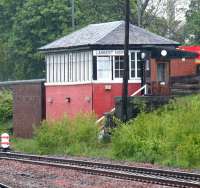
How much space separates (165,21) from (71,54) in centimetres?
3631

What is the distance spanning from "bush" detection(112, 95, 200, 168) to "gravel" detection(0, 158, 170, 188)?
3.87 meters

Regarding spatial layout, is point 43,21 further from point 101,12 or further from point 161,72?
point 161,72

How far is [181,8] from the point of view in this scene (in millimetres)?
81688

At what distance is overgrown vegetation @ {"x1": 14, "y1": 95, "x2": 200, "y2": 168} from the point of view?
24234mm

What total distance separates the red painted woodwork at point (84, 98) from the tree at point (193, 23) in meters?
25.9

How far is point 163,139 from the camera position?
26156mm

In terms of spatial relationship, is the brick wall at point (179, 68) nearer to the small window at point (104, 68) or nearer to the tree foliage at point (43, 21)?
the small window at point (104, 68)

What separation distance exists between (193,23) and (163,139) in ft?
130

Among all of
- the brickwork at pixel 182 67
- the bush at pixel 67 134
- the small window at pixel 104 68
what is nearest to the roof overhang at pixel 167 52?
the brickwork at pixel 182 67

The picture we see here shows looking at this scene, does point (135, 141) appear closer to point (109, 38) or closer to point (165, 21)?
point (109, 38)

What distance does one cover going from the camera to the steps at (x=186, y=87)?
126ft

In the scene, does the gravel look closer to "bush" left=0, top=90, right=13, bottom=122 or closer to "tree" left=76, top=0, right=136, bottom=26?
"bush" left=0, top=90, right=13, bottom=122

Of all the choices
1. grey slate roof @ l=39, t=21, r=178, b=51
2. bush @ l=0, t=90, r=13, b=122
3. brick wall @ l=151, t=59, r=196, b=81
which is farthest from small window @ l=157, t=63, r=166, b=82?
bush @ l=0, t=90, r=13, b=122

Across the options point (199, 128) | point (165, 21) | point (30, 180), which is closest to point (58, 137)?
point (199, 128)
